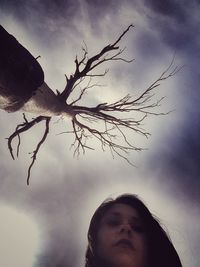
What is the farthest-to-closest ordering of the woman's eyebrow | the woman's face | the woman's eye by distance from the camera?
the woman's eyebrow → the woman's eye → the woman's face

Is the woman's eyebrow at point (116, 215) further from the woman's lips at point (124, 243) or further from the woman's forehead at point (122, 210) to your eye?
the woman's lips at point (124, 243)

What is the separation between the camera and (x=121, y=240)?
10.6 ft

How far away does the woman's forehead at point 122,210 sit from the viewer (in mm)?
3633

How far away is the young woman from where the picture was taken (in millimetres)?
3143

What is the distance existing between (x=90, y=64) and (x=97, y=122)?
3.74 ft

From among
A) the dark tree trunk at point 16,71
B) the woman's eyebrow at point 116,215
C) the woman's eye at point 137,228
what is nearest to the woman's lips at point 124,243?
the woman's eye at point 137,228

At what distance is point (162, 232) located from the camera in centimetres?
372

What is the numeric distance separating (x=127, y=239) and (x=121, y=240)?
69mm

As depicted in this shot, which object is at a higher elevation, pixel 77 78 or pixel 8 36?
pixel 77 78

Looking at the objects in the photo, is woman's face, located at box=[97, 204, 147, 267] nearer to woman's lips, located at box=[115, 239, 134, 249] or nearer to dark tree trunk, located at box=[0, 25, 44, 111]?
woman's lips, located at box=[115, 239, 134, 249]

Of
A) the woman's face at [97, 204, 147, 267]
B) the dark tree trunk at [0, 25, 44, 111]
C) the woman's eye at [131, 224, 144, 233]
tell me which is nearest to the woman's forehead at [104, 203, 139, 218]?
the woman's face at [97, 204, 147, 267]

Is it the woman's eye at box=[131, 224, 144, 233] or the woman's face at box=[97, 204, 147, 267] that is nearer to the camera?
the woman's face at box=[97, 204, 147, 267]

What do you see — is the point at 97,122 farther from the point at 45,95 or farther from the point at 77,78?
the point at 45,95

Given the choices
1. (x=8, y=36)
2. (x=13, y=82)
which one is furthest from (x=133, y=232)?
(x=8, y=36)
